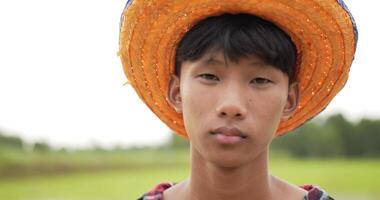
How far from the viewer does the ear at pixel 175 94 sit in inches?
148

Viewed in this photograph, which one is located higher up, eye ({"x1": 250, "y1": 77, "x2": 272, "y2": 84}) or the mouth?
eye ({"x1": 250, "y1": 77, "x2": 272, "y2": 84})

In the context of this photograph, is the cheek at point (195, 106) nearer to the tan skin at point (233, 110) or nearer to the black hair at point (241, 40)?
the tan skin at point (233, 110)

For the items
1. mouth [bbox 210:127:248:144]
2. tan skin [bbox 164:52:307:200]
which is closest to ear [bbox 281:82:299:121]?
tan skin [bbox 164:52:307:200]

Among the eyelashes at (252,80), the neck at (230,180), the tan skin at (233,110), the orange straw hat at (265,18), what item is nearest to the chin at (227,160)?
the tan skin at (233,110)

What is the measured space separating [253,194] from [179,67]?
580mm

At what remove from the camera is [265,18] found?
11.6 ft

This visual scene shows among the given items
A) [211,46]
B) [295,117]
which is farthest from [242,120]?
[295,117]

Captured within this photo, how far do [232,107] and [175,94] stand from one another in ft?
1.55

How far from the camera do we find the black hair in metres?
3.46

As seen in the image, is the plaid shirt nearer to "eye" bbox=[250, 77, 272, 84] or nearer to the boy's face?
the boy's face

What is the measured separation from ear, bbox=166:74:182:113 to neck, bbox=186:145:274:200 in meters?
0.18

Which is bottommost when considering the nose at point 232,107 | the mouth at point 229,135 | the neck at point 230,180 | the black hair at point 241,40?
the neck at point 230,180

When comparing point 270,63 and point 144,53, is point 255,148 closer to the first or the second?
point 270,63

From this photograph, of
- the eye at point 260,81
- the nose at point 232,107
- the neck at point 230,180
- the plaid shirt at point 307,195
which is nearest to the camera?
the nose at point 232,107
